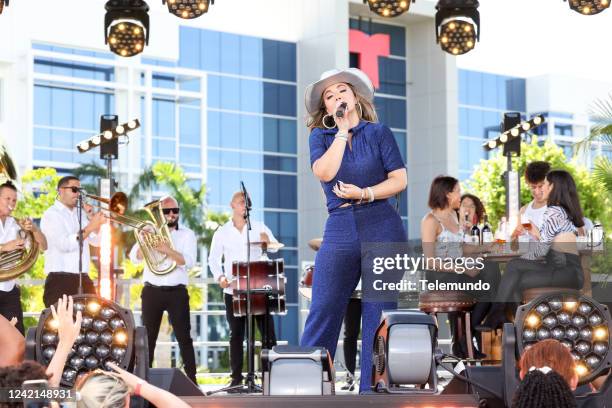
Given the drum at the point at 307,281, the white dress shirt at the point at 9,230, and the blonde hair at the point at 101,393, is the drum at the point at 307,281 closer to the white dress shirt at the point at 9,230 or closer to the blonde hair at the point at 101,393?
the white dress shirt at the point at 9,230

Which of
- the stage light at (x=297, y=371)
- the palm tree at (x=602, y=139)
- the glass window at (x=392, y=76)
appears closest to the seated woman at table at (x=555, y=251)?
the stage light at (x=297, y=371)

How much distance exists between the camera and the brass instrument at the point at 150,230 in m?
9.53

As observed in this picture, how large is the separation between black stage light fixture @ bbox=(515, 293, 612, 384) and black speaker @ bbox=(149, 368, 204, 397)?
5.09 ft

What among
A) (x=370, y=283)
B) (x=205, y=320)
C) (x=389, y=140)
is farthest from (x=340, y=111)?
(x=205, y=320)

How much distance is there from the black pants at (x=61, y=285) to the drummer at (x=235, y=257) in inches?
46.6

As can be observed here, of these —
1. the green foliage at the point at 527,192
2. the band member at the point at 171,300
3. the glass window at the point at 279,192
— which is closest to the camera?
the band member at the point at 171,300

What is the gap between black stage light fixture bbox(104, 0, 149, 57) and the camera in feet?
30.9

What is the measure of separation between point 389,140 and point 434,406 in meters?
1.43

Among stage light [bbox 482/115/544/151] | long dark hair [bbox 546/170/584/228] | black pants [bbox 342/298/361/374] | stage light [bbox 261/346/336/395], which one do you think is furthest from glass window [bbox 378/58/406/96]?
stage light [bbox 261/346/336/395]

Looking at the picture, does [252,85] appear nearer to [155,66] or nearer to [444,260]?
[155,66]

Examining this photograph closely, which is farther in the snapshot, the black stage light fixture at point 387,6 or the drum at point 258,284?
the drum at point 258,284

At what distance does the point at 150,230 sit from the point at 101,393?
20.8 ft

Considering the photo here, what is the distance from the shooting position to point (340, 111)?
17.4 ft

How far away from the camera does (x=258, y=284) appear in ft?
30.8
